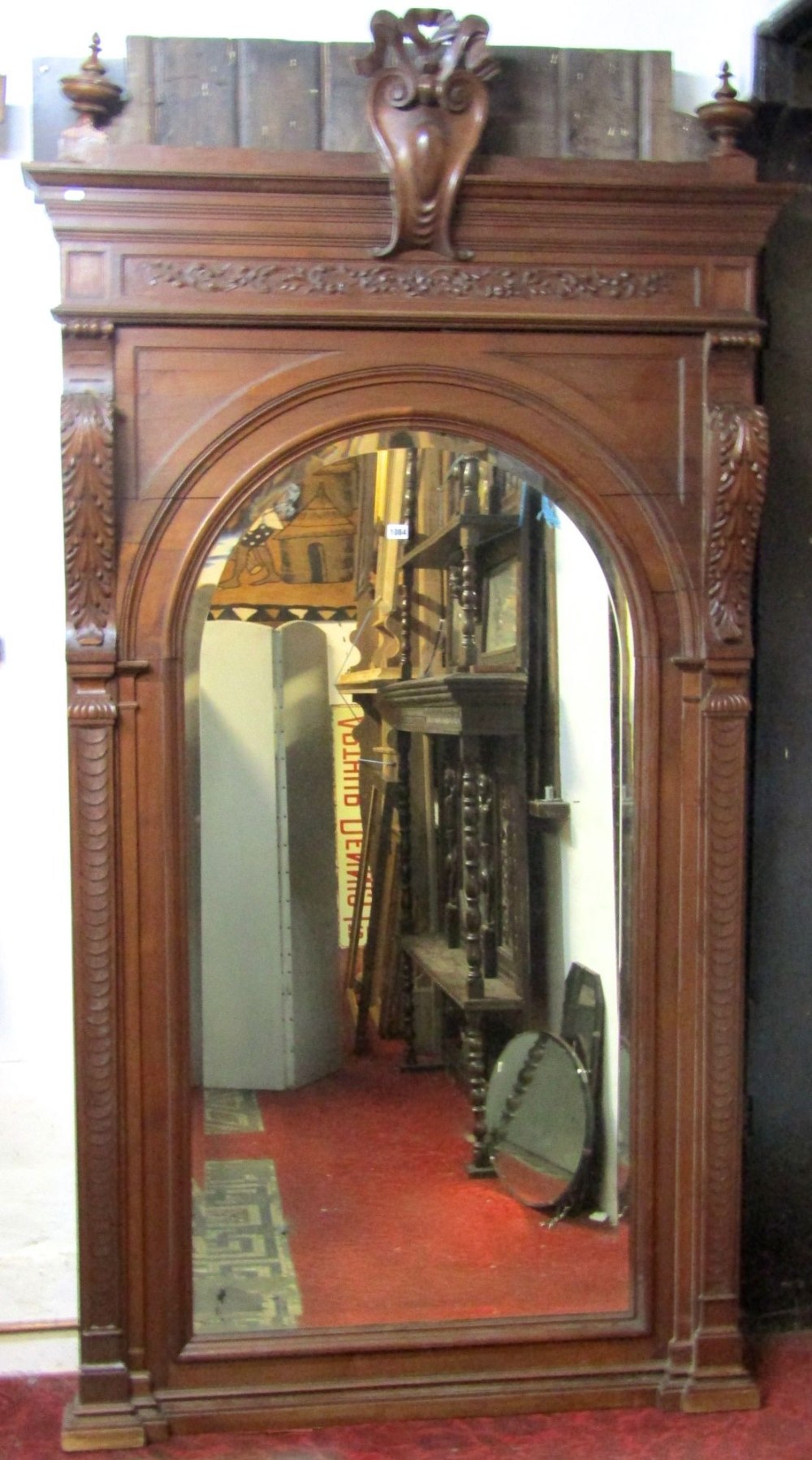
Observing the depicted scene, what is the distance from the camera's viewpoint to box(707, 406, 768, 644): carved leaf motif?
7.79ft

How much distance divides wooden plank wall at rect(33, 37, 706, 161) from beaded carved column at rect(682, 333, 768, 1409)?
0.42 meters

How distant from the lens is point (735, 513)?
7.81 ft

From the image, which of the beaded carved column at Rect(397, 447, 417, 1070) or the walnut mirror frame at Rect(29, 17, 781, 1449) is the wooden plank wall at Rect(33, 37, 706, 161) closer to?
the walnut mirror frame at Rect(29, 17, 781, 1449)

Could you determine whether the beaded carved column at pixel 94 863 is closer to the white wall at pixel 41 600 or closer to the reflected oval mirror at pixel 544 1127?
the white wall at pixel 41 600

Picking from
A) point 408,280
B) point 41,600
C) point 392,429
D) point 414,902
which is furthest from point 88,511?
point 414,902

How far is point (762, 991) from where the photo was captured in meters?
2.63

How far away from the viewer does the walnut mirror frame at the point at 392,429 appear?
2.30m

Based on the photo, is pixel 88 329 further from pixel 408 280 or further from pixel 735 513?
pixel 735 513

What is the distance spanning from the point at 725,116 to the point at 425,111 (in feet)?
1.65

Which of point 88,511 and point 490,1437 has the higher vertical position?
point 88,511

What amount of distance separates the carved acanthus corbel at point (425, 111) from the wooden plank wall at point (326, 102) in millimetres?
74

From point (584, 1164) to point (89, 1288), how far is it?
853 mm

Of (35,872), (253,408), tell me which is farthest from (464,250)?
(35,872)

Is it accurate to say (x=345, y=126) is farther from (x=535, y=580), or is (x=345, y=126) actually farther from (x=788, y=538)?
(x=788, y=538)
